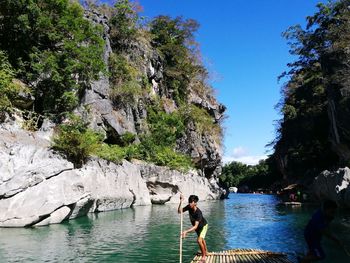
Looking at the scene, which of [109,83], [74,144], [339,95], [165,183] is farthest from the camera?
[109,83]

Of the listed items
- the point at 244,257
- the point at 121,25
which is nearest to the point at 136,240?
the point at 244,257

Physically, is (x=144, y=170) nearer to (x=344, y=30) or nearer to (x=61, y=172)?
(x=61, y=172)

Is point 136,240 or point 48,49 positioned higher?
point 48,49

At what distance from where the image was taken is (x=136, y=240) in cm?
1526

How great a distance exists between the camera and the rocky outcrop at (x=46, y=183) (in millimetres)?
18102

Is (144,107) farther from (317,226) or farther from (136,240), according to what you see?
(317,226)

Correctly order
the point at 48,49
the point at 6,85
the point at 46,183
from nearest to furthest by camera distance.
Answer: the point at 46,183 → the point at 6,85 → the point at 48,49

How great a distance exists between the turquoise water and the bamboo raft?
744mm

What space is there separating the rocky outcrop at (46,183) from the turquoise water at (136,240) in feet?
2.95

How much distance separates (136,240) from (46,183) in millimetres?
6472

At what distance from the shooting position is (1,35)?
27.6 meters

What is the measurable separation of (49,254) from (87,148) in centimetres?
1167

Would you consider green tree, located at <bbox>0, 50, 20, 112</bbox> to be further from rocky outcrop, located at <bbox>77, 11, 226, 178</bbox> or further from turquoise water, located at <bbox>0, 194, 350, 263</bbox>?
turquoise water, located at <bbox>0, 194, 350, 263</bbox>

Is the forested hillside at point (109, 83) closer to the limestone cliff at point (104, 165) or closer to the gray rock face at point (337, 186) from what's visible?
the limestone cliff at point (104, 165)
